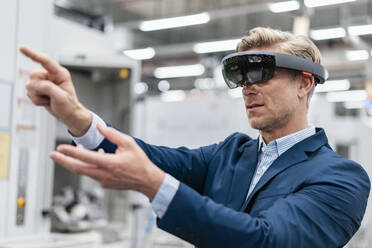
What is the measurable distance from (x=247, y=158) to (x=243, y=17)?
33.2 ft

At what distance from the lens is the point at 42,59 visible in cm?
109

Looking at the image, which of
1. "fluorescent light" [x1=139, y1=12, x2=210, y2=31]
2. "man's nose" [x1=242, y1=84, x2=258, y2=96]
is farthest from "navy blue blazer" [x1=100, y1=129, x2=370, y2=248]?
"fluorescent light" [x1=139, y1=12, x2=210, y2=31]

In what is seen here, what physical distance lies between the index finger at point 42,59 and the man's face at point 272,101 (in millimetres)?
637

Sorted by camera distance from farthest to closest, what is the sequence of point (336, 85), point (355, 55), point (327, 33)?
1. point (336, 85)
2. point (355, 55)
3. point (327, 33)

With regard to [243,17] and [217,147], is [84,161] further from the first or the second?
[243,17]

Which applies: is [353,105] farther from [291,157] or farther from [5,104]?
[291,157]

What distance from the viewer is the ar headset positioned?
4.69ft

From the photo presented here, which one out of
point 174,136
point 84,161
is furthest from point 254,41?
point 174,136

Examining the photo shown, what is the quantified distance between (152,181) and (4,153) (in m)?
2.20

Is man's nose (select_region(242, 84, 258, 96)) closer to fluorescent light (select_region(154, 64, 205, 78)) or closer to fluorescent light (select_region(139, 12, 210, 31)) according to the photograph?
fluorescent light (select_region(139, 12, 210, 31))

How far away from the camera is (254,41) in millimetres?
1533

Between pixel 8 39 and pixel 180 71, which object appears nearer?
pixel 8 39

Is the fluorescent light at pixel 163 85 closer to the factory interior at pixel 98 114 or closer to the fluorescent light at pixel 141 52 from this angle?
the fluorescent light at pixel 141 52

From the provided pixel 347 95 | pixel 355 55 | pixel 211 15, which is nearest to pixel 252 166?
pixel 211 15
